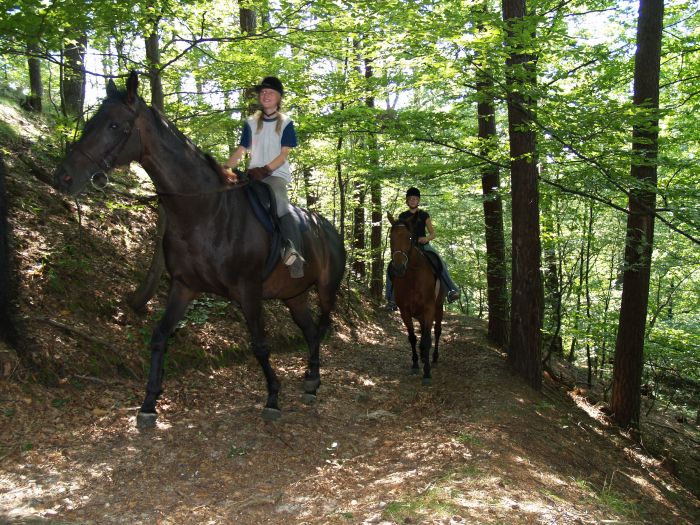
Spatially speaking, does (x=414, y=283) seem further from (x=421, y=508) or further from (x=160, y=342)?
(x=421, y=508)

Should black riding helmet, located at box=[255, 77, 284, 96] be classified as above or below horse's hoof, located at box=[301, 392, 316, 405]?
above

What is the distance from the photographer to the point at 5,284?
541cm

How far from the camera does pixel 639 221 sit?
901cm

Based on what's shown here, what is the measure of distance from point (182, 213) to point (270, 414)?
261cm

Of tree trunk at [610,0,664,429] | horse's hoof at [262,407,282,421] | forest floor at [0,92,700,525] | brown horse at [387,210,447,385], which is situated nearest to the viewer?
forest floor at [0,92,700,525]

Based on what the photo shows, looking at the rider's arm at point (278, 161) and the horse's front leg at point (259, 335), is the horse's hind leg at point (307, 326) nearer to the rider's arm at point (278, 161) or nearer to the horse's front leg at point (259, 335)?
the horse's front leg at point (259, 335)

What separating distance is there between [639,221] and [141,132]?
8472mm

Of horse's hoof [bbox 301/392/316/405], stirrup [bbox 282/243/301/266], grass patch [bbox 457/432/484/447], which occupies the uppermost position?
stirrup [bbox 282/243/301/266]

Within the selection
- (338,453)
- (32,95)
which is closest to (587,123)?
(338,453)

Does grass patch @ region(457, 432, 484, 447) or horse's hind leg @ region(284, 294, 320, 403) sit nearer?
grass patch @ region(457, 432, 484, 447)

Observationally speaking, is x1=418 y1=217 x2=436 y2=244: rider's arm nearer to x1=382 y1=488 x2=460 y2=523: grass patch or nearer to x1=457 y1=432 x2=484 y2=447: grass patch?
x1=457 y1=432 x2=484 y2=447: grass patch

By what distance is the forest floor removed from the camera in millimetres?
3971

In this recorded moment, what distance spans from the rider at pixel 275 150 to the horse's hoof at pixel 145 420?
2.28 meters

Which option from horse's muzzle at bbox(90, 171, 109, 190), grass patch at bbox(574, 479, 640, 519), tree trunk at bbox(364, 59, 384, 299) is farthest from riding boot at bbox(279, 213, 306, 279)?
tree trunk at bbox(364, 59, 384, 299)
